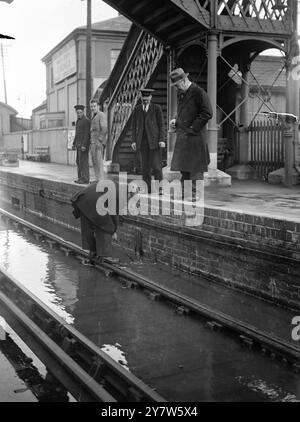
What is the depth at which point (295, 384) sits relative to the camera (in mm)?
4098

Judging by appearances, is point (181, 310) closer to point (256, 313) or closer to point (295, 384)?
point (256, 313)

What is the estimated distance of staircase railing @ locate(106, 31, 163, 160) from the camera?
44.2ft

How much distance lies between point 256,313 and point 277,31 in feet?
26.1

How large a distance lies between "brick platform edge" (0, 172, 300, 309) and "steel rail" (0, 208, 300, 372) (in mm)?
876

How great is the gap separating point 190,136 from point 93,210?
1.71 metres

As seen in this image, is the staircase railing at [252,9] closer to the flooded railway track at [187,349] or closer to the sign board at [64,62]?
the flooded railway track at [187,349]

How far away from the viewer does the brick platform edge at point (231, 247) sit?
5.93 meters

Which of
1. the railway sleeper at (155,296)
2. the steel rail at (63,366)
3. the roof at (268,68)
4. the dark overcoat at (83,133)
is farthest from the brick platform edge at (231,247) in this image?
the roof at (268,68)

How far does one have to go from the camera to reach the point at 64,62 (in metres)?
36.1

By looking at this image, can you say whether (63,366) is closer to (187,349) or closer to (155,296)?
(187,349)

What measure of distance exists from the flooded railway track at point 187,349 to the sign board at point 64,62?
29388 mm

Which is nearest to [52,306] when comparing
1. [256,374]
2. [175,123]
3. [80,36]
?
[256,374]

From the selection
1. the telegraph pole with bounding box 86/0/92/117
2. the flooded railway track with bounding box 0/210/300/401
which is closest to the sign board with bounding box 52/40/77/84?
the telegraph pole with bounding box 86/0/92/117

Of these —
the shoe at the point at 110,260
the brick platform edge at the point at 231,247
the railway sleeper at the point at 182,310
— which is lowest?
the railway sleeper at the point at 182,310
